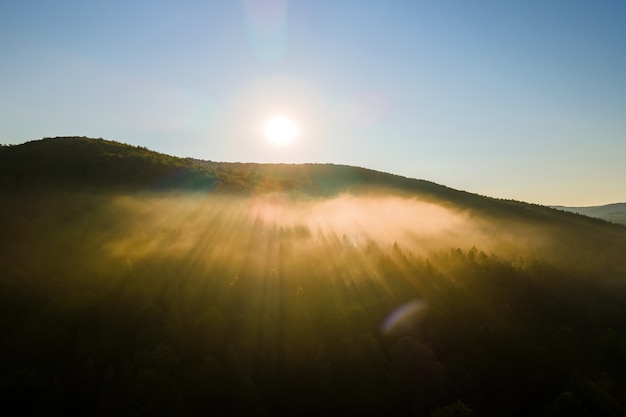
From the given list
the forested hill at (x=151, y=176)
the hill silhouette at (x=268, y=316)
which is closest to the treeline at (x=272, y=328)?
the hill silhouette at (x=268, y=316)

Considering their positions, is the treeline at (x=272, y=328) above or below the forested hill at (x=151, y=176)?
below

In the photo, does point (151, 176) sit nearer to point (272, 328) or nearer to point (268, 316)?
point (268, 316)

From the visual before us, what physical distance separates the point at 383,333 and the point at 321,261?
10.2 meters

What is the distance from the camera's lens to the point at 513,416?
29.1 m

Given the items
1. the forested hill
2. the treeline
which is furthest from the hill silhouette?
the forested hill

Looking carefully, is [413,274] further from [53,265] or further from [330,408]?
[53,265]

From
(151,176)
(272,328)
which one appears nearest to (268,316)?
(272,328)

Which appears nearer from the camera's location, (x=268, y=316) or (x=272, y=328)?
(x=272, y=328)

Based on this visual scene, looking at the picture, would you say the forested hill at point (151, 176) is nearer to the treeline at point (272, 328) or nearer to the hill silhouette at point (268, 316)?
the hill silhouette at point (268, 316)

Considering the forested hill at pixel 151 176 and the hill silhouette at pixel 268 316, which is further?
the forested hill at pixel 151 176

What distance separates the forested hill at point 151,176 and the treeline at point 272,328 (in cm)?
914

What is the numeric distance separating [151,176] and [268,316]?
36.2 metres

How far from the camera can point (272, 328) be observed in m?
31.4

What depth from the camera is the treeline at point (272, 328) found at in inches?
1016
